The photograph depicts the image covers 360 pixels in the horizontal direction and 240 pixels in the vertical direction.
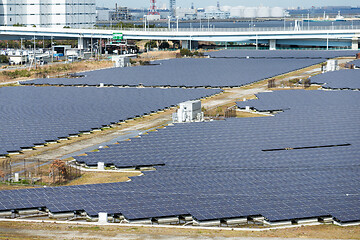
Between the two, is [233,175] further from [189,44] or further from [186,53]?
[189,44]

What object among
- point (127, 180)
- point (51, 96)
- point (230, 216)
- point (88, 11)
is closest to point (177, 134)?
point (127, 180)

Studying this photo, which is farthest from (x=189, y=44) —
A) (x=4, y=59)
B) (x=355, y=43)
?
(x=4, y=59)

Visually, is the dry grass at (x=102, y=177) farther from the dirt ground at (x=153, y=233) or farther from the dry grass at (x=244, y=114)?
the dry grass at (x=244, y=114)

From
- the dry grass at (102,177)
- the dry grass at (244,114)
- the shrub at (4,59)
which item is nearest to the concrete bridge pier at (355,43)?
the shrub at (4,59)

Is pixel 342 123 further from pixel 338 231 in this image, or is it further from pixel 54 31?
pixel 54 31

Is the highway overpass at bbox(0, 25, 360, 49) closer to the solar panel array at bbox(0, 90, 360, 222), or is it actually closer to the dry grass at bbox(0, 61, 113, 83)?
the dry grass at bbox(0, 61, 113, 83)

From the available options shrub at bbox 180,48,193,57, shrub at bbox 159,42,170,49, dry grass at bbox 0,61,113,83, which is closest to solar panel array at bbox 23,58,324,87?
dry grass at bbox 0,61,113,83
